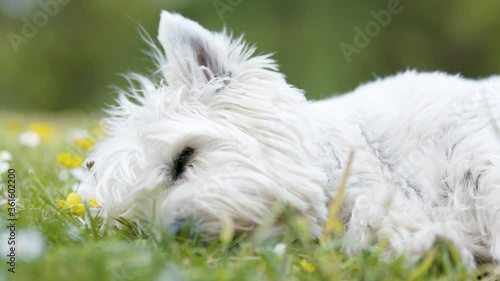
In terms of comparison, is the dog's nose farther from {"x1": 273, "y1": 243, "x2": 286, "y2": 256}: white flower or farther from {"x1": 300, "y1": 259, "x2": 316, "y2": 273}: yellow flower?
{"x1": 300, "y1": 259, "x2": 316, "y2": 273}: yellow flower

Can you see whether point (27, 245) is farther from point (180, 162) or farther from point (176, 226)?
point (180, 162)

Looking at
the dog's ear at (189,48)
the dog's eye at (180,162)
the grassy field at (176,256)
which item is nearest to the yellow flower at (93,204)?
the grassy field at (176,256)

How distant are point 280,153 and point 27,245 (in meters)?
1.21

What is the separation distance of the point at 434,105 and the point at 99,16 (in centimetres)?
1991

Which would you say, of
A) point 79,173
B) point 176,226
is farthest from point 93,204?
point 79,173

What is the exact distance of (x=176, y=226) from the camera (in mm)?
2719

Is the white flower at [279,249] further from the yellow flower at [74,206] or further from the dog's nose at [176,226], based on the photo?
the yellow flower at [74,206]

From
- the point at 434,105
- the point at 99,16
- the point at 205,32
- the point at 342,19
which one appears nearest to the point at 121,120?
the point at 205,32

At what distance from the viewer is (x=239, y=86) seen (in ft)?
10.6

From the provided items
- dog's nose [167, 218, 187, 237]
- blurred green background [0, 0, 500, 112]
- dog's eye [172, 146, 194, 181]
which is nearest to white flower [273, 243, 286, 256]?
dog's nose [167, 218, 187, 237]

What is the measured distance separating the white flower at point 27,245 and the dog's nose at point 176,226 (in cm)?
49

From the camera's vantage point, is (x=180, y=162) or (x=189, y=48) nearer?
(x=180, y=162)

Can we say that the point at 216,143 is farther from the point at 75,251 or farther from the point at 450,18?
the point at 450,18

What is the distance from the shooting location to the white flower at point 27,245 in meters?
2.25
